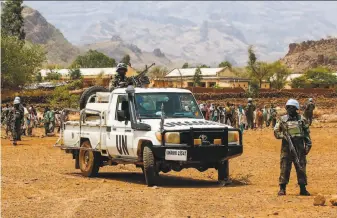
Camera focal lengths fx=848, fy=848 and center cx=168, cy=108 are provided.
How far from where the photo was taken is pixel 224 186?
17359 millimetres

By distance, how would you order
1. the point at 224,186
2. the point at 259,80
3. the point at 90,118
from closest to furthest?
the point at 224,186 → the point at 90,118 → the point at 259,80

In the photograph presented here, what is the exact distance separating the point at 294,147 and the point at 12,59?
7879 cm

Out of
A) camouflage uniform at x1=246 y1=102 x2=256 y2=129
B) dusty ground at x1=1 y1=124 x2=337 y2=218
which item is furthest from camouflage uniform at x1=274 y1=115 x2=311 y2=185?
camouflage uniform at x1=246 y1=102 x2=256 y2=129

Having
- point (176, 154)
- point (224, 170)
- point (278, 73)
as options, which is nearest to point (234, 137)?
point (224, 170)

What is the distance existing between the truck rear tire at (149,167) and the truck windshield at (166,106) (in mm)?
1220

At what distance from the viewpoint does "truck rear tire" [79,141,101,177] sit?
66.0ft

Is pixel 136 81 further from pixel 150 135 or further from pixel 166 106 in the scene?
pixel 150 135

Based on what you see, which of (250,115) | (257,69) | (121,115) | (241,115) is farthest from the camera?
(257,69)

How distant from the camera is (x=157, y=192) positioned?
15867mm

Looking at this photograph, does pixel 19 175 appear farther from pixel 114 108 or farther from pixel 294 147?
pixel 294 147

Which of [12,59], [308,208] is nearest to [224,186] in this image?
[308,208]

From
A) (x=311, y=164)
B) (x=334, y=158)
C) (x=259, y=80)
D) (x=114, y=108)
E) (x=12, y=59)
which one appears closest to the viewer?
(x=114, y=108)

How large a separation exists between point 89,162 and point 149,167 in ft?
11.7

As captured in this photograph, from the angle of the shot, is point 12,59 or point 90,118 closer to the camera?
point 90,118
